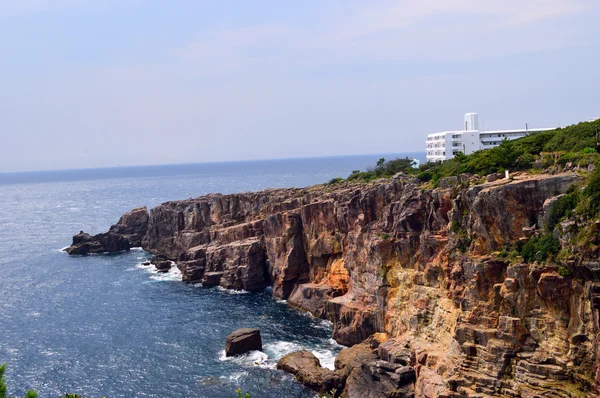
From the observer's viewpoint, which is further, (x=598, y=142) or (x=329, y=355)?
(x=329, y=355)

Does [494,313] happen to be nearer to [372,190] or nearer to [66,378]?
[372,190]

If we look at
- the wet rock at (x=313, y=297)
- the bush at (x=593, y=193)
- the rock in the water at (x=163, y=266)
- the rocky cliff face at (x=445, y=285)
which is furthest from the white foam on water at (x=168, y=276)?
the bush at (x=593, y=193)

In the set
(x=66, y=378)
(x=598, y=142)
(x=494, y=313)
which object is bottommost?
(x=66, y=378)

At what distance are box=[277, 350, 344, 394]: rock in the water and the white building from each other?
76172mm

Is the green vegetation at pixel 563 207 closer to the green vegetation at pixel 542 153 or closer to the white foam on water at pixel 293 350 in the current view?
the green vegetation at pixel 542 153

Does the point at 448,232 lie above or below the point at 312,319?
above

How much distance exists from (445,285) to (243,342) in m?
25.4

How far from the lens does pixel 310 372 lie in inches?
2282

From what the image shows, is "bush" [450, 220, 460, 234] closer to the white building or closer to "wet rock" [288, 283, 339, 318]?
"wet rock" [288, 283, 339, 318]

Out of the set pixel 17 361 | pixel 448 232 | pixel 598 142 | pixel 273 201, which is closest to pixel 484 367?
pixel 448 232

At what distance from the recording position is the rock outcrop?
5466 inches

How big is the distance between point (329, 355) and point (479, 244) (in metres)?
23.2

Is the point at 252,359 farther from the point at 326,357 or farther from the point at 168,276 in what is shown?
the point at 168,276

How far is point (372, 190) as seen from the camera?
75.6 metres
